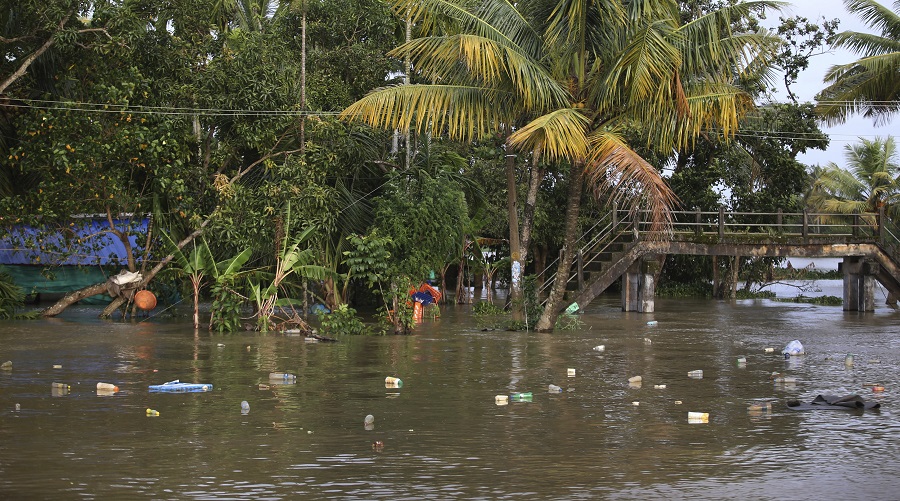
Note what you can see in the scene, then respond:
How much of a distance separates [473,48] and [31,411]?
31.9 feet

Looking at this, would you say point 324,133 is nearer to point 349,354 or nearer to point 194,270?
point 194,270

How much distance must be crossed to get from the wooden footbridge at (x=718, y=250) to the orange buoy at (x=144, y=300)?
998 centimetres

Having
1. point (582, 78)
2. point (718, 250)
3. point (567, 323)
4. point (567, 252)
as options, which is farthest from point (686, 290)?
point (582, 78)

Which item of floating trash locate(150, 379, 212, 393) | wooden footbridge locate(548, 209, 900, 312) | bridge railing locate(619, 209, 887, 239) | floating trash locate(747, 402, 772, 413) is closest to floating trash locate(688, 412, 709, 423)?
floating trash locate(747, 402, 772, 413)

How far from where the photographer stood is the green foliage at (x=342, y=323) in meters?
19.9

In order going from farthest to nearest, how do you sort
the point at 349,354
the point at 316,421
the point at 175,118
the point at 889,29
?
the point at 889,29 < the point at 175,118 < the point at 349,354 < the point at 316,421

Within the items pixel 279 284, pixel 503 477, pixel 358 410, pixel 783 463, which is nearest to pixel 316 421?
pixel 358 410

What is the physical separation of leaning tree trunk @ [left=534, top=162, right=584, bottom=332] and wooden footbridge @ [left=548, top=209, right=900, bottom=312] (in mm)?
3667

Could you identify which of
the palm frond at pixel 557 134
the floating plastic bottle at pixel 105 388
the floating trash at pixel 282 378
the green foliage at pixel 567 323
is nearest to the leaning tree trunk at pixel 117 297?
the green foliage at pixel 567 323

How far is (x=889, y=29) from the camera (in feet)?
97.9

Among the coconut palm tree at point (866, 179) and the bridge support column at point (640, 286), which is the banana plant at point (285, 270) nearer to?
the bridge support column at point (640, 286)

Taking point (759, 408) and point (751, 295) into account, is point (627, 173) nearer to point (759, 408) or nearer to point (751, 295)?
point (759, 408)

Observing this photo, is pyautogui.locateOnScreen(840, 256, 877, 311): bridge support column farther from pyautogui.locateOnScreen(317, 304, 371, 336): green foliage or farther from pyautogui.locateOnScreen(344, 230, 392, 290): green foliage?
pyautogui.locateOnScreen(317, 304, 371, 336): green foliage

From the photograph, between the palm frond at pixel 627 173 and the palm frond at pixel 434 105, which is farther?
the palm frond at pixel 434 105
